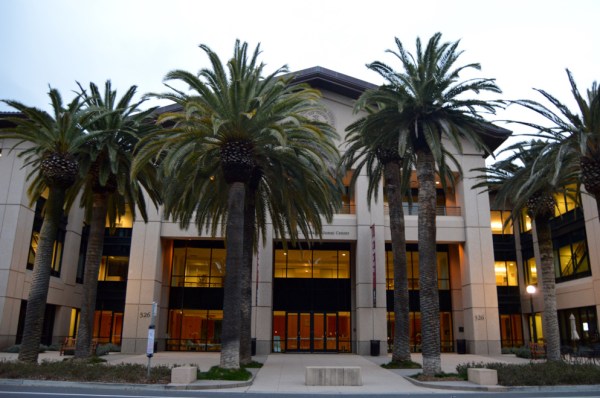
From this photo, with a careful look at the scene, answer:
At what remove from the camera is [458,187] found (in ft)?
120

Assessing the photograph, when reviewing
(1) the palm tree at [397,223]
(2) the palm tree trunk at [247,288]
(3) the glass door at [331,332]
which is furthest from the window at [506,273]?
(2) the palm tree trunk at [247,288]

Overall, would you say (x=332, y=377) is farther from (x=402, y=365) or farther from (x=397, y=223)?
(x=397, y=223)

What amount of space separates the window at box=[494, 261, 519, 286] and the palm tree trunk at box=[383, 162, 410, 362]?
18.3m

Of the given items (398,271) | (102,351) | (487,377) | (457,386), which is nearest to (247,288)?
(398,271)

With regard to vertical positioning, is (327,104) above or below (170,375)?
above

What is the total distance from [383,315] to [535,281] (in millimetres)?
15459

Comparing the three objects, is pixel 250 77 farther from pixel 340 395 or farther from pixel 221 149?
pixel 340 395

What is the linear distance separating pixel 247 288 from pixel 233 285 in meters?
4.07

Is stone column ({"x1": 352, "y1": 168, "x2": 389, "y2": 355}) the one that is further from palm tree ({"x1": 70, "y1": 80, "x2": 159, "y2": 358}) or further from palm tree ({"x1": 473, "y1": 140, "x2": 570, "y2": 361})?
palm tree ({"x1": 70, "y1": 80, "x2": 159, "y2": 358})

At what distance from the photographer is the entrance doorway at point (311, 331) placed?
3512 centimetres

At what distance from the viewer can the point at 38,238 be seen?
33406 millimetres

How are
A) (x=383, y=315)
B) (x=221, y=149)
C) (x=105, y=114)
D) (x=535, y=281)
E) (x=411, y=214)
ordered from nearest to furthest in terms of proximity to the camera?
(x=221, y=149) < (x=105, y=114) < (x=383, y=315) < (x=411, y=214) < (x=535, y=281)

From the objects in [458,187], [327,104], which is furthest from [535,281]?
[327,104]

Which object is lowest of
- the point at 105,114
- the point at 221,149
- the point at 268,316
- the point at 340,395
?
the point at 340,395
